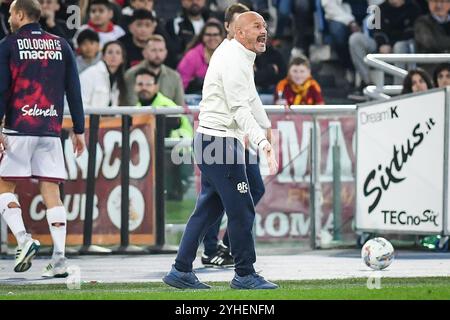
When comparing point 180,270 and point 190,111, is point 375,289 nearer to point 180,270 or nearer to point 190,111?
point 180,270

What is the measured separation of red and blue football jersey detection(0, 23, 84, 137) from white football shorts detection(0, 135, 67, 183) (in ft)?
0.27

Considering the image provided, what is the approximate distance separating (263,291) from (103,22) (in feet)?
32.7

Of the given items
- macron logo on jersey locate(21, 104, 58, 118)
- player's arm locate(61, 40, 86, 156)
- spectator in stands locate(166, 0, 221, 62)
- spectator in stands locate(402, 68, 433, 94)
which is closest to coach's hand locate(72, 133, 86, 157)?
player's arm locate(61, 40, 86, 156)

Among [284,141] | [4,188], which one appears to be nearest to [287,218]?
[284,141]

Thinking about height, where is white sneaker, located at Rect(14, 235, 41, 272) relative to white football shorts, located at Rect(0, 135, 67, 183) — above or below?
below

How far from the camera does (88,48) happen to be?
64.3ft

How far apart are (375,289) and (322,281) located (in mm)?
1143

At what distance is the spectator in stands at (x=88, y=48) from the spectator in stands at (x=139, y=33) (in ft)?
3.22

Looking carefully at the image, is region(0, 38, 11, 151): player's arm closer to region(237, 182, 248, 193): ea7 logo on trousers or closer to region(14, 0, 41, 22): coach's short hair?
region(14, 0, 41, 22): coach's short hair

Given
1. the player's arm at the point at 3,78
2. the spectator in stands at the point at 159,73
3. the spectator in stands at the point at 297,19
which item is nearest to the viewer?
the player's arm at the point at 3,78

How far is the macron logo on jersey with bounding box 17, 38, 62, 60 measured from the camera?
1316 centimetres

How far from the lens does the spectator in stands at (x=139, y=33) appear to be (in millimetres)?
20594

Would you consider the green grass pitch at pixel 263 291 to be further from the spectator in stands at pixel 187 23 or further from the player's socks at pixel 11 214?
the spectator in stands at pixel 187 23

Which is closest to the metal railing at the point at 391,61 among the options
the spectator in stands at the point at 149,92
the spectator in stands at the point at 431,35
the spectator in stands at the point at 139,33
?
the spectator in stands at the point at 149,92
